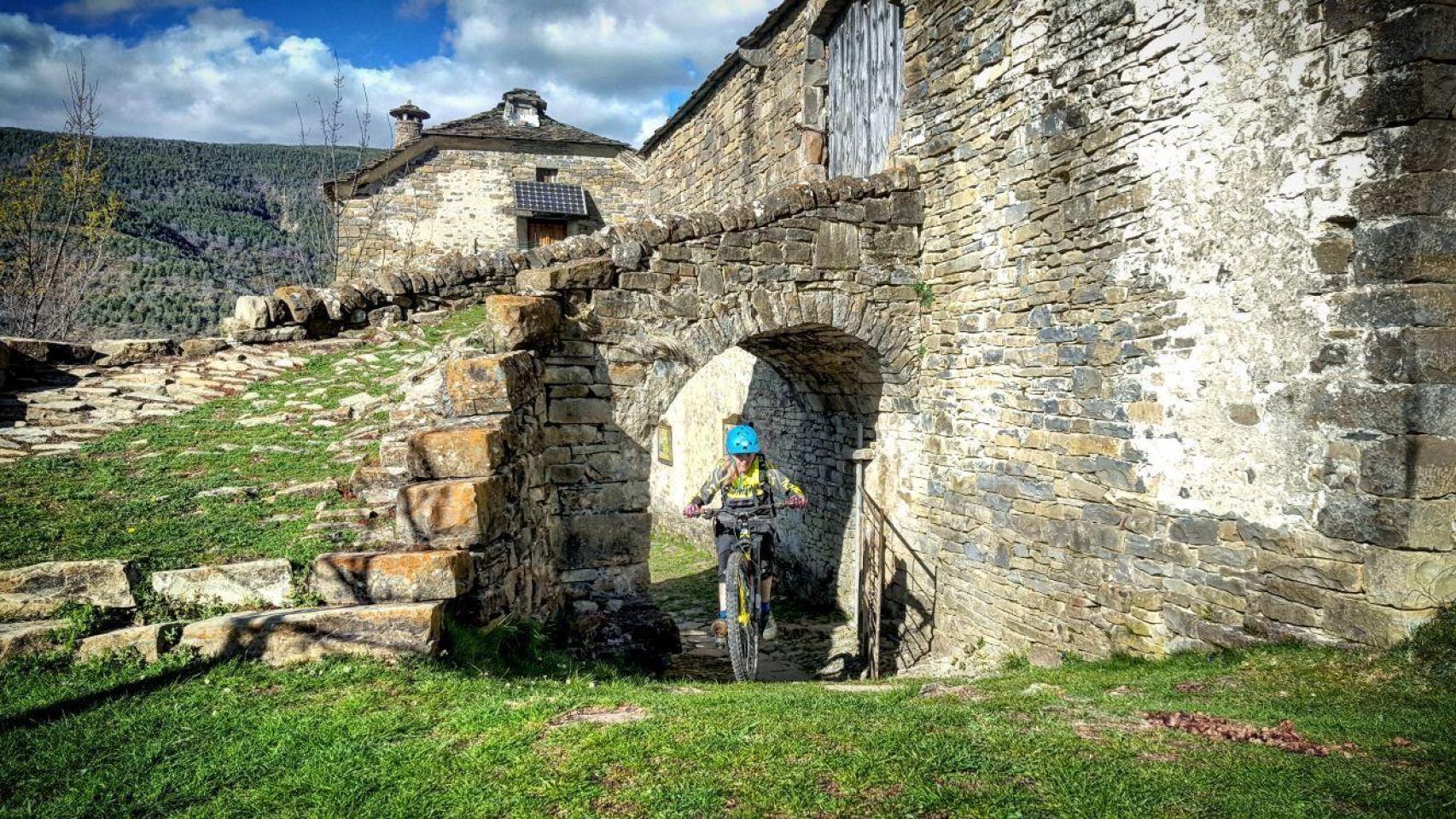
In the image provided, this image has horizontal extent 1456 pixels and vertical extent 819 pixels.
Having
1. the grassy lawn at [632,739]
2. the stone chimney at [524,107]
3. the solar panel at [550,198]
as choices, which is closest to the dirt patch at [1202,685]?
the grassy lawn at [632,739]

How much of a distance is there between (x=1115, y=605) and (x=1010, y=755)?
120 inches

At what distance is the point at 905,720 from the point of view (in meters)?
3.62

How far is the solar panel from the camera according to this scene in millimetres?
18734

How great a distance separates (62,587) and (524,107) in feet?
60.0

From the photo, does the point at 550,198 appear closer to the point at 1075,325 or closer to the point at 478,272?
the point at 478,272

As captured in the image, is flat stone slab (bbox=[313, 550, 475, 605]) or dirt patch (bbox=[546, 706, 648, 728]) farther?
flat stone slab (bbox=[313, 550, 475, 605])

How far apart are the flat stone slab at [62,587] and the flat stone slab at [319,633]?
0.52 meters

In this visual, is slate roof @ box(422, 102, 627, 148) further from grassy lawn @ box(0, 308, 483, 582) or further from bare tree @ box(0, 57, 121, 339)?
grassy lawn @ box(0, 308, 483, 582)

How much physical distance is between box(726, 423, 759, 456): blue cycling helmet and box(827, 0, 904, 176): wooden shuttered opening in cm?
402

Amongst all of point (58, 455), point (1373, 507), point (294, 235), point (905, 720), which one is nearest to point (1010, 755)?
point (905, 720)

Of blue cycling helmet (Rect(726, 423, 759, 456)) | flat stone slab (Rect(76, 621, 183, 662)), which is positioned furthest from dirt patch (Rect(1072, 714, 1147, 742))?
flat stone slab (Rect(76, 621, 183, 662))

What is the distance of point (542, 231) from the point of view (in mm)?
19250

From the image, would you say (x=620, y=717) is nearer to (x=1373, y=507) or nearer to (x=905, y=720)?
(x=905, y=720)

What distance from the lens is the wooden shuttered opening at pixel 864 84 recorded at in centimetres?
861
